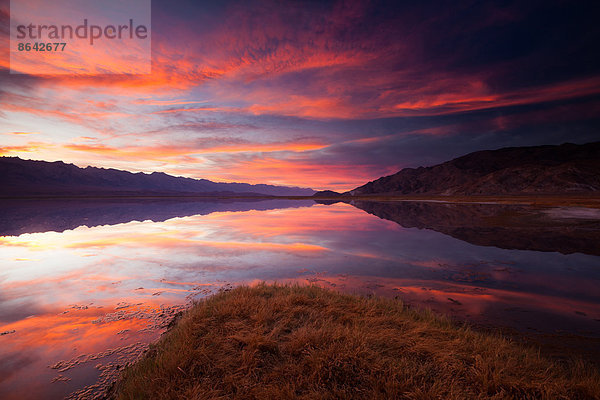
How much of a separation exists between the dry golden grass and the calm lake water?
1.85 metres

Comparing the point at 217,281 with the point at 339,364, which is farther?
the point at 217,281

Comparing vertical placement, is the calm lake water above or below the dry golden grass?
below

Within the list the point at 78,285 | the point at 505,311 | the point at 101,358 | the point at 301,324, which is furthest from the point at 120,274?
the point at 505,311

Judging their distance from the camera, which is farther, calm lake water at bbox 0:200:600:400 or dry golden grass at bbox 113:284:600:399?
calm lake water at bbox 0:200:600:400

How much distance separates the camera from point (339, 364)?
4.54 meters

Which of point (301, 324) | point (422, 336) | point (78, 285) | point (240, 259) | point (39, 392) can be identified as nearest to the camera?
point (39, 392)

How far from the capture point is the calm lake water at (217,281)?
616 centimetres

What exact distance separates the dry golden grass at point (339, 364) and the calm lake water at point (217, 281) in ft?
6.07

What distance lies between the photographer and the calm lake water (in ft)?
20.2

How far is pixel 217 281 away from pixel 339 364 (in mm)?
8054

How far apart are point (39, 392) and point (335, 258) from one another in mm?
→ 12447

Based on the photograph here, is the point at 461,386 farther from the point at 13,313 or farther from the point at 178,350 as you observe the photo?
the point at 13,313

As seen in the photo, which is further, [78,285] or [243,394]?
[78,285]

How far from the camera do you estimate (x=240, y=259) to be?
14898mm
